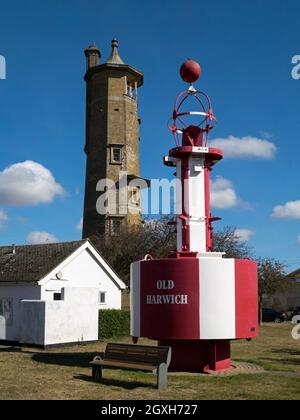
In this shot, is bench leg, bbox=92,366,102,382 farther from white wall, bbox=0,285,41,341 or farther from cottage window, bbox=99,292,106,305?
cottage window, bbox=99,292,106,305

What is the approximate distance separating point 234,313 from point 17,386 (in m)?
6.01

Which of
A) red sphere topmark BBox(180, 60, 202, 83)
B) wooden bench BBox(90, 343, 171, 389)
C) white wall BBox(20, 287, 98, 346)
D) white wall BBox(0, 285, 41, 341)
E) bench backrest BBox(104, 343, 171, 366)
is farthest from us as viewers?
white wall BBox(0, 285, 41, 341)

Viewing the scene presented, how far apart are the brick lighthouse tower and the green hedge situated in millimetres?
16376

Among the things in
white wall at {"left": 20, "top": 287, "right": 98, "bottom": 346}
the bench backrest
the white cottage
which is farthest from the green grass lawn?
the white cottage

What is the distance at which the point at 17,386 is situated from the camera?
1336 centimetres

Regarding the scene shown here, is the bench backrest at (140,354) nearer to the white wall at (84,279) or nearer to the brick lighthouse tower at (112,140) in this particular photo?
the white wall at (84,279)

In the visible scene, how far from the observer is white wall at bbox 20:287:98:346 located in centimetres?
2389

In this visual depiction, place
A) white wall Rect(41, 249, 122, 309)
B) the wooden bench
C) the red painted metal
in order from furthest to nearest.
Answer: white wall Rect(41, 249, 122, 309) → the red painted metal → the wooden bench

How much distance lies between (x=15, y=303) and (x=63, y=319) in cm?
307

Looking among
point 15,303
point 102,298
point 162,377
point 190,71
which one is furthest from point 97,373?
point 102,298

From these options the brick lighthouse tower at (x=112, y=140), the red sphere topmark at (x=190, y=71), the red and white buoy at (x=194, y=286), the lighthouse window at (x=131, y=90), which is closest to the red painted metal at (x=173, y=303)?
the red and white buoy at (x=194, y=286)

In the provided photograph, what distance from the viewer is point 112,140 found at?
46.4 metres

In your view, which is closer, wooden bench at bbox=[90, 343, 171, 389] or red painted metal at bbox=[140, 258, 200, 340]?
wooden bench at bbox=[90, 343, 171, 389]

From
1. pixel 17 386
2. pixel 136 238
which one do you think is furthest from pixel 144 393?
pixel 136 238
